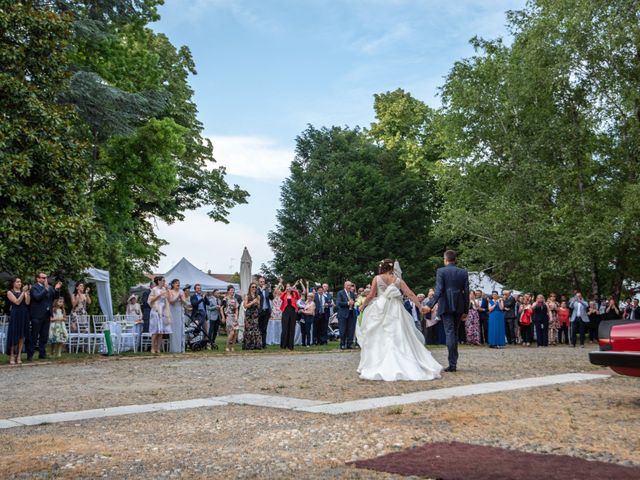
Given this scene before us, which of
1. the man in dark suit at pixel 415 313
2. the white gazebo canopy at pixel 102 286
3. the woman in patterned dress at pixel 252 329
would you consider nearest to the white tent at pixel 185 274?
the white gazebo canopy at pixel 102 286

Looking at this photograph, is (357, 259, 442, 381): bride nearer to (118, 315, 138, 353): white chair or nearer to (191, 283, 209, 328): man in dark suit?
(118, 315, 138, 353): white chair

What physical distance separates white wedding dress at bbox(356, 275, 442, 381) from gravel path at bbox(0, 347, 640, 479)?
410 millimetres

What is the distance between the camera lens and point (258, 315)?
2253 centimetres

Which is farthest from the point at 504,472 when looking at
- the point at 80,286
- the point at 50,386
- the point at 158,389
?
the point at 80,286

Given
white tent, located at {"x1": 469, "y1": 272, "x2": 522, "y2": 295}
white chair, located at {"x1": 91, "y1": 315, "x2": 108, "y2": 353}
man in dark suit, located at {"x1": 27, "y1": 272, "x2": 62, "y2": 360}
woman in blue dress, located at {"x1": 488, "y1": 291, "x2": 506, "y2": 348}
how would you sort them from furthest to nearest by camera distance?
white tent, located at {"x1": 469, "y1": 272, "x2": 522, "y2": 295} < woman in blue dress, located at {"x1": 488, "y1": 291, "x2": 506, "y2": 348} < white chair, located at {"x1": 91, "y1": 315, "x2": 108, "y2": 353} < man in dark suit, located at {"x1": 27, "y1": 272, "x2": 62, "y2": 360}

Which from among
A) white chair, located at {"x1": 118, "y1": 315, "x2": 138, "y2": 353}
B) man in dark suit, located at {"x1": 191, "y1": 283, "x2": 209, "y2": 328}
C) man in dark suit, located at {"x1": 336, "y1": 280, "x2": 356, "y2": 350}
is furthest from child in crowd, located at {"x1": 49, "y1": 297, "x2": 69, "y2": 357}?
man in dark suit, located at {"x1": 336, "y1": 280, "x2": 356, "y2": 350}

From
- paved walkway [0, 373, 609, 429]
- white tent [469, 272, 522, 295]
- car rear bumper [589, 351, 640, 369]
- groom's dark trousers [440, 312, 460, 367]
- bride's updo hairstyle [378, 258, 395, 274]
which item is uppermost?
white tent [469, 272, 522, 295]

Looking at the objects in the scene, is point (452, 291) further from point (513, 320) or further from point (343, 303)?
point (513, 320)

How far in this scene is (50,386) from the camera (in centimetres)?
1196

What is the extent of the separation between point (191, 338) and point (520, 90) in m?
20.7

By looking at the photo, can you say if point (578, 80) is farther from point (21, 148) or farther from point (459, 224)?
point (21, 148)

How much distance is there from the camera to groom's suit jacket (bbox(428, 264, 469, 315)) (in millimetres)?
13523

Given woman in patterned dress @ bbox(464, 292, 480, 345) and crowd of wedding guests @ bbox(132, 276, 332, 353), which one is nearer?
crowd of wedding guests @ bbox(132, 276, 332, 353)

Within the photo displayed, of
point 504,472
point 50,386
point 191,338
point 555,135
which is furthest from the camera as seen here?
point 555,135
